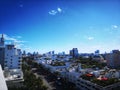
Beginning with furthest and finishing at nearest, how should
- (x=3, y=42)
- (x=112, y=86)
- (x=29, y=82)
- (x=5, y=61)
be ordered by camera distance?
(x=3, y=42)
(x=5, y=61)
(x=29, y=82)
(x=112, y=86)

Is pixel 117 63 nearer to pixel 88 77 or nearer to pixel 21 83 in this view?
pixel 88 77

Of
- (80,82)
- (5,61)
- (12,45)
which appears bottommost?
(80,82)

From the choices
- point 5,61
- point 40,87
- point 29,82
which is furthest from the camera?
point 5,61

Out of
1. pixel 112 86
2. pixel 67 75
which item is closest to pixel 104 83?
pixel 112 86

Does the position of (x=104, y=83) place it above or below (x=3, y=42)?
below

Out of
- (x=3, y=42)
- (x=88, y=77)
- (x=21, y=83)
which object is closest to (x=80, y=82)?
(x=88, y=77)

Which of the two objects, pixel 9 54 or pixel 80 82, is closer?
pixel 80 82

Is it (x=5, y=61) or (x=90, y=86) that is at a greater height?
(x=5, y=61)

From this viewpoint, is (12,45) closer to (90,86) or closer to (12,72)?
(12,72)

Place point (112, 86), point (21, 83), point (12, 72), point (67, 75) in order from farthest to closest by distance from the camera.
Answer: point (67, 75) → point (12, 72) → point (21, 83) → point (112, 86)
